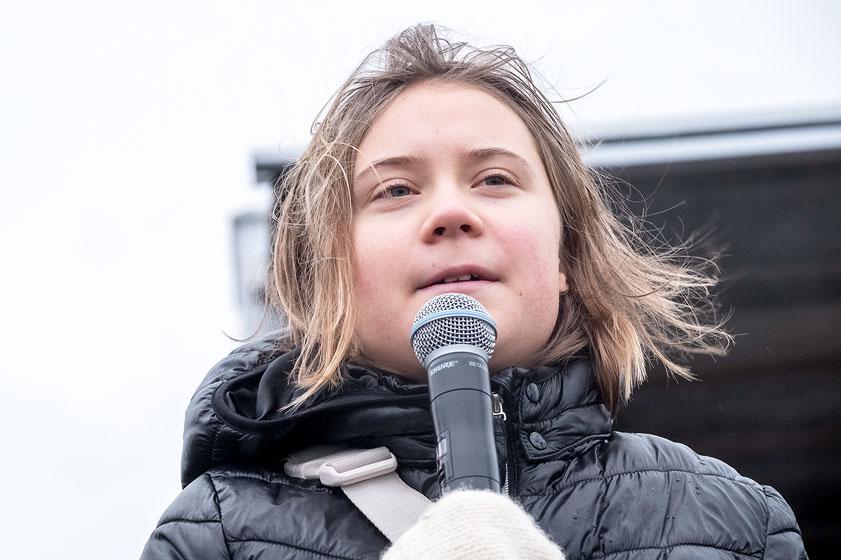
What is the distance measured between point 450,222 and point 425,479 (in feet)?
1.57

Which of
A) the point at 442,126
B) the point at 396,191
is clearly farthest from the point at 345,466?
the point at 442,126

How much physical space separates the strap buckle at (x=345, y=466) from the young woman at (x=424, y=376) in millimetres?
31

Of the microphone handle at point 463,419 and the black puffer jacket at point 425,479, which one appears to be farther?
the black puffer jacket at point 425,479

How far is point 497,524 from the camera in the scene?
126 cm

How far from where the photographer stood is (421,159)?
6.74 feet

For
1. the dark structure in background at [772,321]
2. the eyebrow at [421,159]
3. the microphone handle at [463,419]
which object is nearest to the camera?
the microphone handle at [463,419]

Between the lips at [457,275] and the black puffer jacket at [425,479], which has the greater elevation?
the lips at [457,275]

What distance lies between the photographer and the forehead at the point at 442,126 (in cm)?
208

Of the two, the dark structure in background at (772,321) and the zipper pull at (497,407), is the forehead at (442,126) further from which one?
the dark structure in background at (772,321)

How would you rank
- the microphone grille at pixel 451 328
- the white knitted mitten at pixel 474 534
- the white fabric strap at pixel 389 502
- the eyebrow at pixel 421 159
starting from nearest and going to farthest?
the white knitted mitten at pixel 474 534
the microphone grille at pixel 451 328
the white fabric strap at pixel 389 502
the eyebrow at pixel 421 159

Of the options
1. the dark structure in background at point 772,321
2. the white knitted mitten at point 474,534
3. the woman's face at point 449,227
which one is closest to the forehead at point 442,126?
the woman's face at point 449,227

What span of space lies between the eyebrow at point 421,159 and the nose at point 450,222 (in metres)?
0.15

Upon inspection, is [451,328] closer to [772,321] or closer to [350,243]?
[350,243]

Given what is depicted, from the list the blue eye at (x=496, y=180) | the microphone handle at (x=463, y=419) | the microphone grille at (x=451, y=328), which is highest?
the blue eye at (x=496, y=180)
